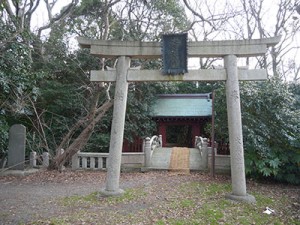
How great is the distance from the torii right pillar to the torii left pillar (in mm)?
2883

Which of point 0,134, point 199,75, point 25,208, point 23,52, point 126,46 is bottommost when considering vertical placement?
point 25,208

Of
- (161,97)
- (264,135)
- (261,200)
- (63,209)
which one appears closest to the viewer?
(63,209)

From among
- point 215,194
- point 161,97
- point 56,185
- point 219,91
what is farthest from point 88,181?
point 161,97

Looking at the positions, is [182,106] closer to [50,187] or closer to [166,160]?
[166,160]

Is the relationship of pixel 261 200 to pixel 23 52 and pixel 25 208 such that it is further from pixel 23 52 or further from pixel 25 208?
pixel 23 52

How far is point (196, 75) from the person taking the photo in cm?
714

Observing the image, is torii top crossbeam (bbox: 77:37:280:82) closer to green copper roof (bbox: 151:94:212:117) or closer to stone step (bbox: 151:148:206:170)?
stone step (bbox: 151:148:206:170)

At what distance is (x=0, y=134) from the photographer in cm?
1106

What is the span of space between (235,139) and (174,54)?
9.17 feet

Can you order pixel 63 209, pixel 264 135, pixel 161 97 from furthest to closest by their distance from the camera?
pixel 161 97
pixel 264 135
pixel 63 209

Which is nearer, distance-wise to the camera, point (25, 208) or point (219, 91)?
point (25, 208)

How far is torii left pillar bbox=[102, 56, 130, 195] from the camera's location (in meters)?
7.05

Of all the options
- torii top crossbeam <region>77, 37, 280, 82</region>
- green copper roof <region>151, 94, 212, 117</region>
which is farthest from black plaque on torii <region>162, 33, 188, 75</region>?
green copper roof <region>151, 94, 212, 117</region>

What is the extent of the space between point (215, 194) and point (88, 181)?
452cm
